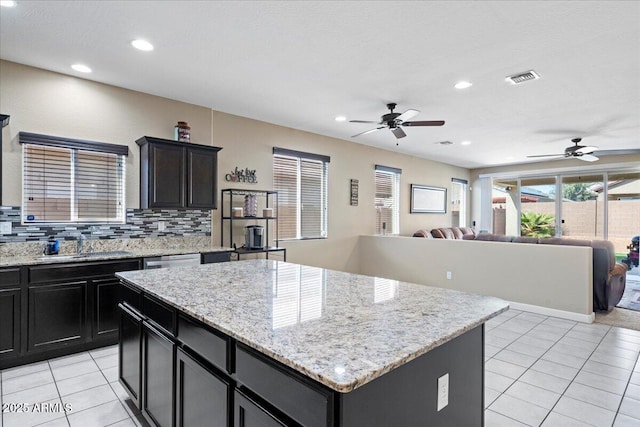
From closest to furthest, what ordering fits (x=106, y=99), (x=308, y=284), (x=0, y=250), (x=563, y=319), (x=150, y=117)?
1. (x=308, y=284)
2. (x=0, y=250)
3. (x=106, y=99)
4. (x=150, y=117)
5. (x=563, y=319)

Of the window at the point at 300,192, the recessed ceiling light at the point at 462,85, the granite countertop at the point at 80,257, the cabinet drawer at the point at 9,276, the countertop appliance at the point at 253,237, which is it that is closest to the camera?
the cabinet drawer at the point at 9,276

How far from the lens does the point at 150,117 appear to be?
4160 mm

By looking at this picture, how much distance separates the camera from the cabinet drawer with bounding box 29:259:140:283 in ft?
9.82

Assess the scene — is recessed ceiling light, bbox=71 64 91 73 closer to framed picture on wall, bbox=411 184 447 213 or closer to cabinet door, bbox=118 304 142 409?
cabinet door, bbox=118 304 142 409

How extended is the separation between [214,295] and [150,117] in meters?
3.22

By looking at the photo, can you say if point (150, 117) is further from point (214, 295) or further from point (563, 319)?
point (563, 319)

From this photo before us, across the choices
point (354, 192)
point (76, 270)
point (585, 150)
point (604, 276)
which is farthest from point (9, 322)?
point (585, 150)

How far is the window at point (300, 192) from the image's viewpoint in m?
5.54

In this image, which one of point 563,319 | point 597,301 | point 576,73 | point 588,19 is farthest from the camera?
point 597,301

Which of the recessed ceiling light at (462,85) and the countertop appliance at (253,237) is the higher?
the recessed ceiling light at (462,85)

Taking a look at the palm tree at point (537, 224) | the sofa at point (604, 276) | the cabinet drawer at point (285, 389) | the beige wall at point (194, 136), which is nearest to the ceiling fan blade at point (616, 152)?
the palm tree at point (537, 224)

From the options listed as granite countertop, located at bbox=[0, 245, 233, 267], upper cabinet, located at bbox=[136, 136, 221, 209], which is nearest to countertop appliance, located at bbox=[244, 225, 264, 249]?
upper cabinet, located at bbox=[136, 136, 221, 209]

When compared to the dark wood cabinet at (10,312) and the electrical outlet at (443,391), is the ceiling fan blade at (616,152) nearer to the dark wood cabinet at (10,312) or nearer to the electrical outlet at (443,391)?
the electrical outlet at (443,391)

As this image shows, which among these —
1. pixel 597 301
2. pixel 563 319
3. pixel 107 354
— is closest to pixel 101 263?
pixel 107 354
